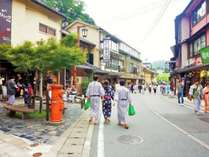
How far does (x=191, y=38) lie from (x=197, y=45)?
1890 millimetres

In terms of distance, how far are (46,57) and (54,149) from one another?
5570 millimetres

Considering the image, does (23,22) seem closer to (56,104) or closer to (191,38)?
(56,104)

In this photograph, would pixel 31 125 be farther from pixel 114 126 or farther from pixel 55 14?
pixel 55 14

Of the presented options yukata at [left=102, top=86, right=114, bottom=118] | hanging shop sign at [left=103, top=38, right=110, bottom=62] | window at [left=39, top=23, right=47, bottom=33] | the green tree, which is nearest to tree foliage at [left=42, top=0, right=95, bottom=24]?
hanging shop sign at [left=103, top=38, right=110, bottom=62]

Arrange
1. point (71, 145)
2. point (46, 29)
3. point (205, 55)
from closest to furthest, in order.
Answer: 1. point (71, 145)
2. point (205, 55)
3. point (46, 29)

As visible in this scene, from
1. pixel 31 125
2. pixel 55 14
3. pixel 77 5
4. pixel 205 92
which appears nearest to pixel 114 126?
pixel 31 125

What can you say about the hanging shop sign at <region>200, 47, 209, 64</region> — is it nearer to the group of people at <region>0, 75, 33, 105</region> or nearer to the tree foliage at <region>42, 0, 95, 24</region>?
the group of people at <region>0, 75, 33, 105</region>

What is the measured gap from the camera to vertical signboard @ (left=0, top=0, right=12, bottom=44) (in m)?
17.7

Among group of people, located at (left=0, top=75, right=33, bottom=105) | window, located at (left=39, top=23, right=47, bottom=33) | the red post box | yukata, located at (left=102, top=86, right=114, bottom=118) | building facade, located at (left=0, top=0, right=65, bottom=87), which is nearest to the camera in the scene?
the red post box

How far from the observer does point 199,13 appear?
95.3ft

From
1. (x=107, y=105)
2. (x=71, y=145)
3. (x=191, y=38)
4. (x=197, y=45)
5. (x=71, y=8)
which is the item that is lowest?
(x=71, y=145)

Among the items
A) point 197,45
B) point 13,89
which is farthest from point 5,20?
point 197,45

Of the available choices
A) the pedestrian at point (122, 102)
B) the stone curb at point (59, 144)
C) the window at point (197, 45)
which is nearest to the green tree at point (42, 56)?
the pedestrian at point (122, 102)

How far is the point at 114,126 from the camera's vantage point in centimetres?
1089
